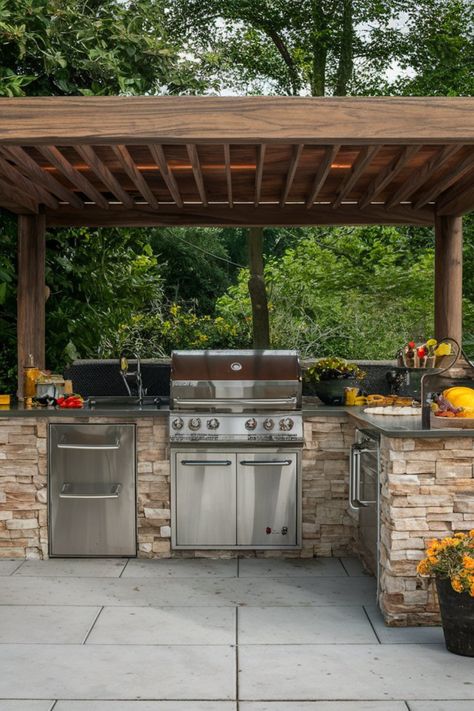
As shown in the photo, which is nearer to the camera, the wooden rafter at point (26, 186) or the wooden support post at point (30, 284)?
the wooden rafter at point (26, 186)

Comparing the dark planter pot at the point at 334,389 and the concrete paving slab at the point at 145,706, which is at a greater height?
the dark planter pot at the point at 334,389

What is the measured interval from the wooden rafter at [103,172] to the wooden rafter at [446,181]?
2248mm

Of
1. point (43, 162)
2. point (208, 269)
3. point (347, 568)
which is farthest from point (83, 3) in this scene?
point (208, 269)

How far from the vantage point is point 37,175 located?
5.47m

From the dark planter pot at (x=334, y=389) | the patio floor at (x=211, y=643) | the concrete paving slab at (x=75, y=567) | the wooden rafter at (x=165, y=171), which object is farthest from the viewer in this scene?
the dark planter pot at (x=334, y=389)

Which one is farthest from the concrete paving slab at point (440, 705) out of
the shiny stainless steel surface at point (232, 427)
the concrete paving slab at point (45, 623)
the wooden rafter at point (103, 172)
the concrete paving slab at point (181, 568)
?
the wooden rafter at point (103, 172)

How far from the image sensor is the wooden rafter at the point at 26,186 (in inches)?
209

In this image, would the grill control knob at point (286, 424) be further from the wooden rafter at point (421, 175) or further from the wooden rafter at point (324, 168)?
the wooden rafter at point (421, 175)

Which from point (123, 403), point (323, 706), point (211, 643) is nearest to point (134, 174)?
point (123, 403)

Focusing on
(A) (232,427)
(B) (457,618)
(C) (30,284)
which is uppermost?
(C) (30,284)

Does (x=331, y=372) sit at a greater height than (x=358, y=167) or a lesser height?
lesser

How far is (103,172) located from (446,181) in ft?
7.59

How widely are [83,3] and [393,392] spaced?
5.07m

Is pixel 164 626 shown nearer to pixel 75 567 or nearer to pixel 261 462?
pixel 75 567
